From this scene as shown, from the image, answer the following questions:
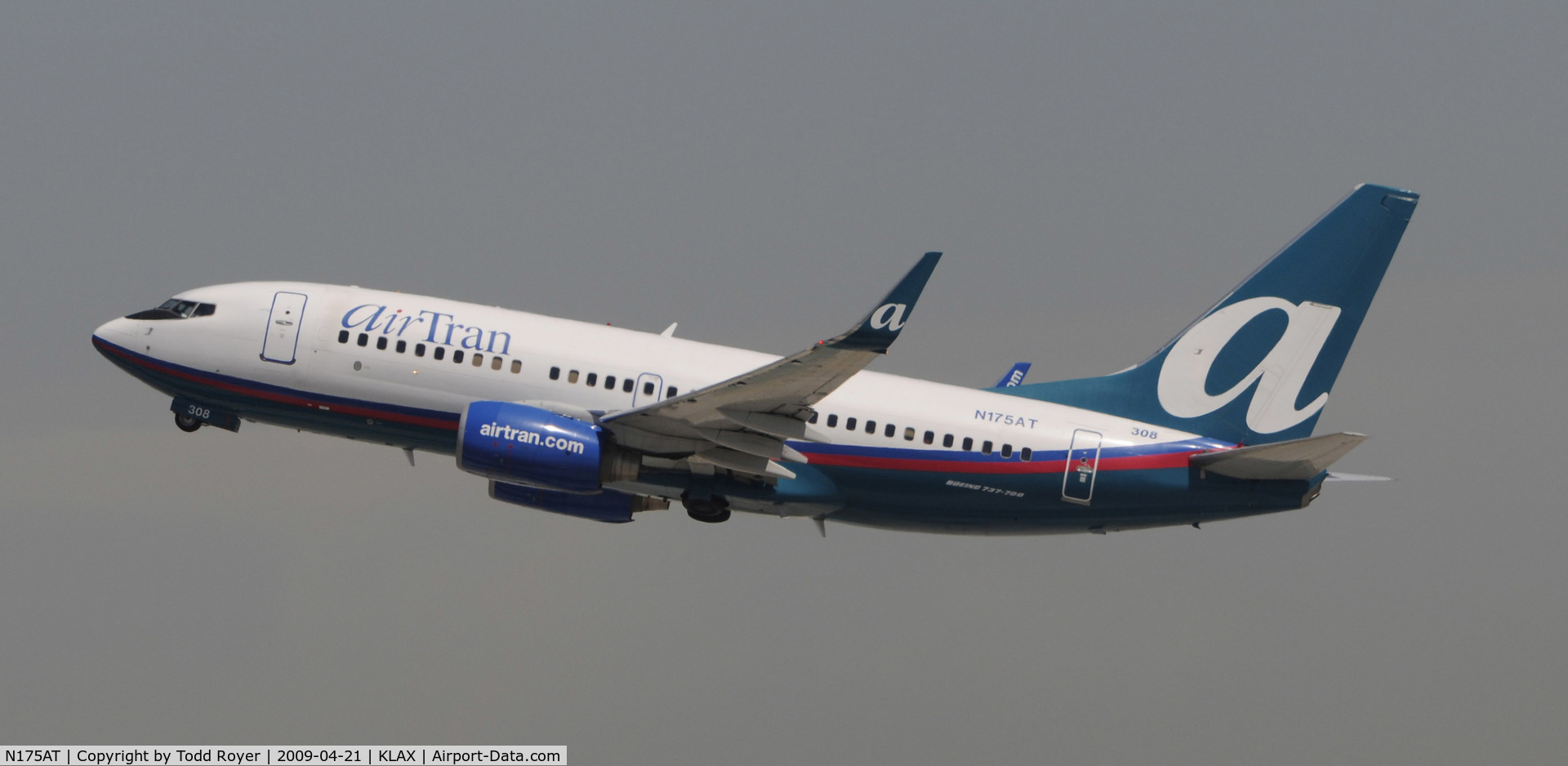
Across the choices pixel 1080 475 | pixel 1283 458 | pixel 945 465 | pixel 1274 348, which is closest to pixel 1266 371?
pixel 1274 348

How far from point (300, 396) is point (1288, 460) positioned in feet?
74.5

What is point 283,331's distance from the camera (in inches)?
1463

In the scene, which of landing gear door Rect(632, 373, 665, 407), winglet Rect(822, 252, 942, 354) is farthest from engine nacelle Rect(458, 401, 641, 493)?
winglet Rect(822, 252, 942, 354)

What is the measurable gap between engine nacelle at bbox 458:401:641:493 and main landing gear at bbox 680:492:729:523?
2765mm

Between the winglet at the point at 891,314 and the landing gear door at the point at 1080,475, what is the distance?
24.9 feet

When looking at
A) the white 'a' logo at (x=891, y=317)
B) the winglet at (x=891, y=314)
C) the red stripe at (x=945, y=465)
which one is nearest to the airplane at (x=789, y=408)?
the red stripe at (x=945, y=465)

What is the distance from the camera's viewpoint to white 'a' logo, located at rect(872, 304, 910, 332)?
29562mm

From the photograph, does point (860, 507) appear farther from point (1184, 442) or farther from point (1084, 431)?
point (1184, 442)

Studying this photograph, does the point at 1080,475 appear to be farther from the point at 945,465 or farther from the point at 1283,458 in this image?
the point at 1283,458

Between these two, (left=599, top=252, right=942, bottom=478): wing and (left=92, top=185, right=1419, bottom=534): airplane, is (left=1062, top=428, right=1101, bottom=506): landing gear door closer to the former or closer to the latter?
(left=92, top=185, right=1419, bottom=534): airplane

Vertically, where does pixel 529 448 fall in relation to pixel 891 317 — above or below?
below

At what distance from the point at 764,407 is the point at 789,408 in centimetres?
53

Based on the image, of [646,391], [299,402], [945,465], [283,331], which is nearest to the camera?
[945,465]

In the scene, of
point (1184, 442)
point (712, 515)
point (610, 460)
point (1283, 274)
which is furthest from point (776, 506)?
point (1283, 274)
